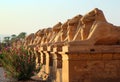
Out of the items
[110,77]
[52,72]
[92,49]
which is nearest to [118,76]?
[110,77]

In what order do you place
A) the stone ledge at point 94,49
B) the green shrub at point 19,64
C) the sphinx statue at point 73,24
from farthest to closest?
the green shrub at point 19,64
the sphinx statue at point 73,24
the stone ledge at point 94,49

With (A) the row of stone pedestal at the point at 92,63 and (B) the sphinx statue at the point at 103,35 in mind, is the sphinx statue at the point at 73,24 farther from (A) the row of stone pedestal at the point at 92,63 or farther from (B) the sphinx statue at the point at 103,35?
(A) the row of stone pedestal at the point at 92,63

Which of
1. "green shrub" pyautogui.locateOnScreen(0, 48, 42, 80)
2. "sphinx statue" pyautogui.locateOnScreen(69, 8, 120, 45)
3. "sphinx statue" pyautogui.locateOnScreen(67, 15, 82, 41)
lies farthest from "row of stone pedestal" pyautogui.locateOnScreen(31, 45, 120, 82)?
"green shrub" pyautogui.locateOnScreen(0, 48, 42, 80)

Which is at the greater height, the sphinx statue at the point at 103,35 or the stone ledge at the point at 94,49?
the sphinx statue at the point at 103,35

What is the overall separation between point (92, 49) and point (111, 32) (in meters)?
0.85

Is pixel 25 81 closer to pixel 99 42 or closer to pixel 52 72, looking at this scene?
pixel 52 72

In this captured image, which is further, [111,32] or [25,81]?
[25,81]

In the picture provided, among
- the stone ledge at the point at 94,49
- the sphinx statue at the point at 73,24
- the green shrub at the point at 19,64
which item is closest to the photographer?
the stone ledge at the point at 94,49

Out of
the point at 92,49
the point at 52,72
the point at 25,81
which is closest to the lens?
the point at 92,49

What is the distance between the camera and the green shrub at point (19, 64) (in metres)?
14.4

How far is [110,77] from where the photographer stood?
9750 millimetres

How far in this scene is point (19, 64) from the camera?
14.5m


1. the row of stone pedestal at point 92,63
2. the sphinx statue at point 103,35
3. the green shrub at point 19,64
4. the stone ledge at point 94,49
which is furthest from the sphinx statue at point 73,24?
the stone ledge at point 94,49

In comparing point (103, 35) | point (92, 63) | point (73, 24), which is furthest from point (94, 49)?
point (73, 24)
